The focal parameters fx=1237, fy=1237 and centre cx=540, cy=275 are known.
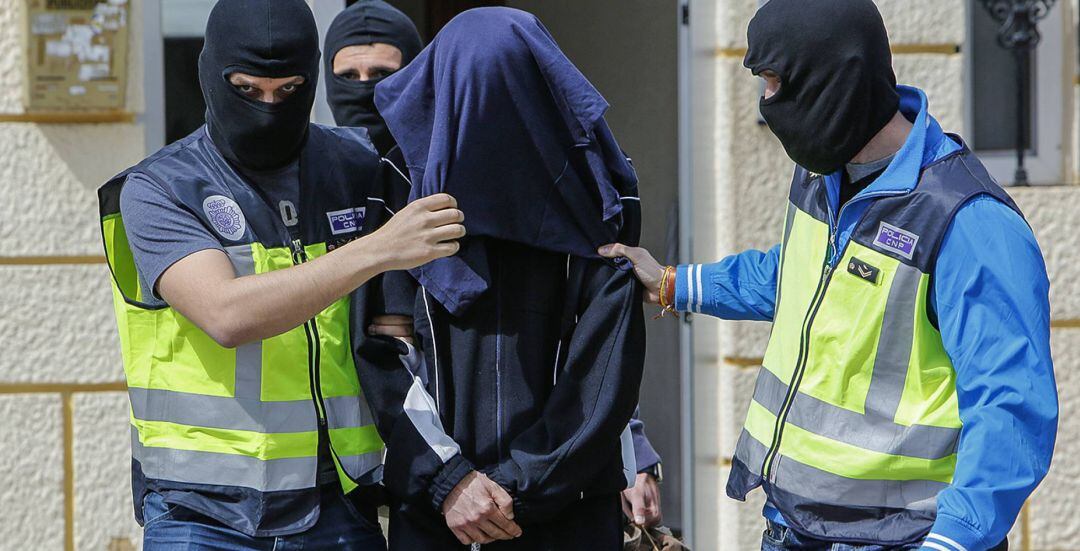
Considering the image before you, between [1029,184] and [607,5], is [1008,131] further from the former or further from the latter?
[607,5]

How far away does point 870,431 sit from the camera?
2025 mm

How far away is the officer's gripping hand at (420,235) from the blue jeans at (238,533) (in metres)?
0.51

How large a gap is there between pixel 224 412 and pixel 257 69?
0.61 meters

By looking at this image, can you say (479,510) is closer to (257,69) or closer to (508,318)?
(508,318)

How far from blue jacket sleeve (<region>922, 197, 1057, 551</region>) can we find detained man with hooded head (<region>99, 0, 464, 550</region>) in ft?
2.72

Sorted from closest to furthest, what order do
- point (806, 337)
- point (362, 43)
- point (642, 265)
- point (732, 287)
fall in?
point (806, 337) < point (642, 265) < point (732, 287) < point (362, 43)

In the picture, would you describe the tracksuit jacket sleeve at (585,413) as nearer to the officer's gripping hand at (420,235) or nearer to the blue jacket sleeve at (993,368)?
the officer's gripping hand at (420,235)

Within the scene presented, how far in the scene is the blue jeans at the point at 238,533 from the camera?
2172 mm

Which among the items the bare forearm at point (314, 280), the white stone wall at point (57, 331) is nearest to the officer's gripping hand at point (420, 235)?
the bare forearm at point (314, 280)

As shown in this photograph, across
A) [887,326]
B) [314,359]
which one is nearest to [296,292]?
[314,359]

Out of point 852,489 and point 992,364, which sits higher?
point 992,364

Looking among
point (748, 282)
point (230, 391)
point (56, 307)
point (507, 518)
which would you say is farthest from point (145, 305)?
point (56, 307)

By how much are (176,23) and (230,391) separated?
2.06 m

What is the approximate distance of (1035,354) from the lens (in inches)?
73.0
